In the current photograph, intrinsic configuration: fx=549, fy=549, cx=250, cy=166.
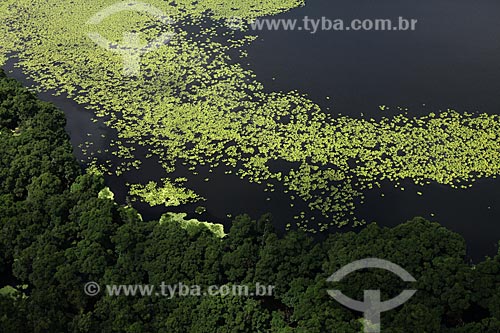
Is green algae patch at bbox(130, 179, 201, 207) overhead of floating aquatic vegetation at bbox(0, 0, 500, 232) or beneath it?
beneath

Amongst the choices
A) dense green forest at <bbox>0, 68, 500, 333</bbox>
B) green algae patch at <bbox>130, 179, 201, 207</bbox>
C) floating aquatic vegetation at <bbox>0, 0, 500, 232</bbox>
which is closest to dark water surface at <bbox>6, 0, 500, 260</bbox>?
green algae patch at <bbox>130, 179, 201, 207</bbox>

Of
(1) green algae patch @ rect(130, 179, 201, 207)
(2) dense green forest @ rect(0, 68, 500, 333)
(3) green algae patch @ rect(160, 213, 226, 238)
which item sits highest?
(1) green algae patch @ rect(130, 179, 201, 207)

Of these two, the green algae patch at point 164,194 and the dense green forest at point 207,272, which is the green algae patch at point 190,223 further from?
the dense green forest at point 207,272

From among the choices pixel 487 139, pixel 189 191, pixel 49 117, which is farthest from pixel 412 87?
pixel 49 117

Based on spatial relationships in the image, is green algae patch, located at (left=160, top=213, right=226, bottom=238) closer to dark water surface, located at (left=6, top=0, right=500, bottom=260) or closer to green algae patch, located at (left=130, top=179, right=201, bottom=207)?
dark water surface, located at (left=6, top=0, right=500, bottom=260)

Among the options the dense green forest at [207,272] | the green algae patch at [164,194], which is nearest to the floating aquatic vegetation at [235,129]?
the green algae patch at [164,194]
